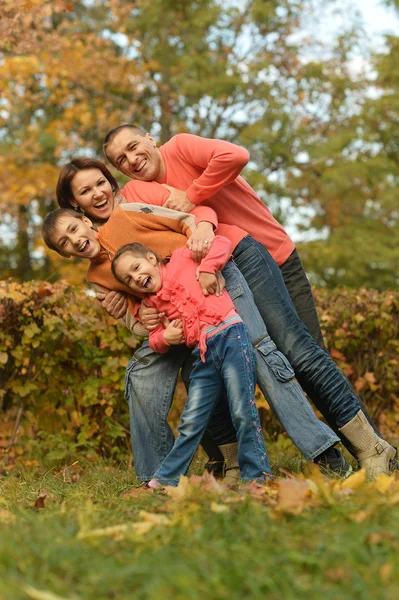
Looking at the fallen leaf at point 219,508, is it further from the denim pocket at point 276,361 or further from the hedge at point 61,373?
the hedge at point 61,373

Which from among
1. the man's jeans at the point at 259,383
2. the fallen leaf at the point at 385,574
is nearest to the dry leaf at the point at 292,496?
the fallen leaf at the point at 385,574

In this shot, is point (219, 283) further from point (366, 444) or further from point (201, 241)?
point (366, 444)

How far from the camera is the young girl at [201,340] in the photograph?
3.43m

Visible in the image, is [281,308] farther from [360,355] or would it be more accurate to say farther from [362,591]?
[360,355]

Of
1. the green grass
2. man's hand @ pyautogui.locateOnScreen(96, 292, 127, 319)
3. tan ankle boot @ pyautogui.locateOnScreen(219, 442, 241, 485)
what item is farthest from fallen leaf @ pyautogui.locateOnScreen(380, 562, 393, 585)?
man's hand @ pyautogui.locateOnScreen(96, 292, 127, 319)

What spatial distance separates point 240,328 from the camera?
348 cm

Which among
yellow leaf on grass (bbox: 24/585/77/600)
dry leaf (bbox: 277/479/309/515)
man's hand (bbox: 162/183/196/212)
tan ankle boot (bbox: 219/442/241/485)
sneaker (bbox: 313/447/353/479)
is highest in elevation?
man's hand (bbox: 162/183/196/212)

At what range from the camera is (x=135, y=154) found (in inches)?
146

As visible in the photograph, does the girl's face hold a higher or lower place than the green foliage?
higher

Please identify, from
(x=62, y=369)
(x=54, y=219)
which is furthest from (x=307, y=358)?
(x=62, y=369)

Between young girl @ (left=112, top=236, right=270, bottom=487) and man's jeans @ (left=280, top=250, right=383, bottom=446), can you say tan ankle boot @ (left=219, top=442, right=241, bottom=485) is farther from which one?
man's jeans @ (left=280, top=250, right=383, bottom=446)

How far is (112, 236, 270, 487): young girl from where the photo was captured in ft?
11.2

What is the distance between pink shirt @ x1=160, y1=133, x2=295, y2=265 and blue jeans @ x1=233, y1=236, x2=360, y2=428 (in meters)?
0.16

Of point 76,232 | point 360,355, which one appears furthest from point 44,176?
point 76,232
